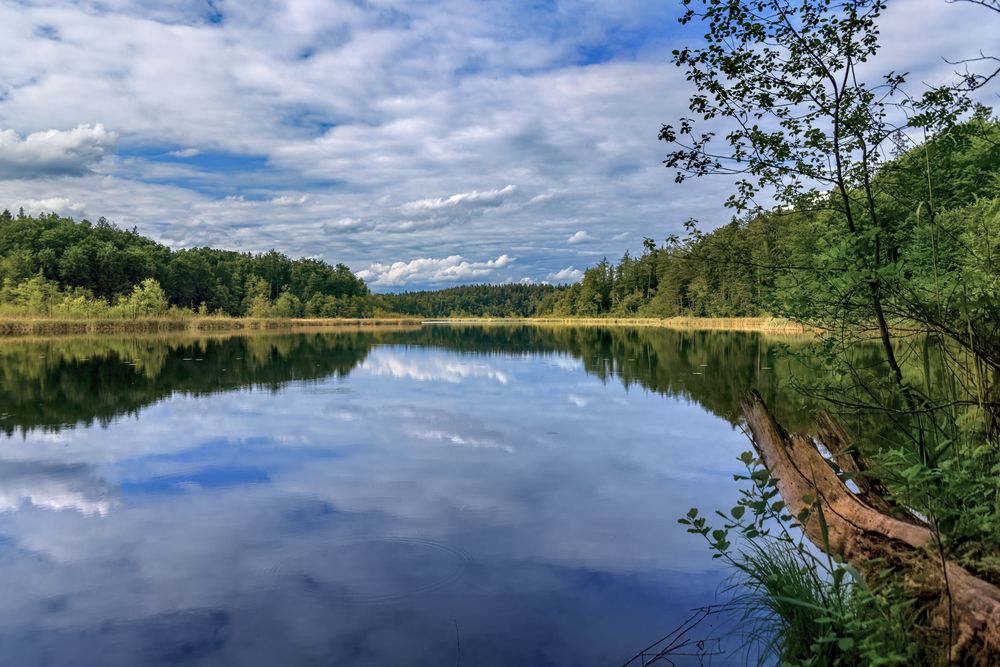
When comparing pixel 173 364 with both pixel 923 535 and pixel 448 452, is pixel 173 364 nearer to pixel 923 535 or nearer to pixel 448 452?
pixel 448 452

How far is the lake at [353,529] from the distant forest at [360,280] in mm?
1408

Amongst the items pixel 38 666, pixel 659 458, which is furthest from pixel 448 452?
pixel 38 666

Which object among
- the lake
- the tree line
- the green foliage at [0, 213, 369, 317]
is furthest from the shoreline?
the tree line

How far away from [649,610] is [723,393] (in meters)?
16.1

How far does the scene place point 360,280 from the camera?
178750mm

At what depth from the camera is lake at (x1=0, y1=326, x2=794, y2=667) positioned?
17.4 ft

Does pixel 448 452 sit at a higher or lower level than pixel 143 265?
lower

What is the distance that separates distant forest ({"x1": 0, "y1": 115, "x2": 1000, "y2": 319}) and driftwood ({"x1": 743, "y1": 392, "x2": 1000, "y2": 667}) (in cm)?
153

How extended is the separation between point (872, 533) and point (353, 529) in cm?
606

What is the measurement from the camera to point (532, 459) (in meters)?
11.9

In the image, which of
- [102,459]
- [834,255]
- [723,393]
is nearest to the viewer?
[834,255]

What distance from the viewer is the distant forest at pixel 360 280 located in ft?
19.6

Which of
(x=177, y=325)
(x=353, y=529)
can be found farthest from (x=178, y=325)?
(x=353, y=529)

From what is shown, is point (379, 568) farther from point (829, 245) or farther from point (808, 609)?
point (829, 245)
